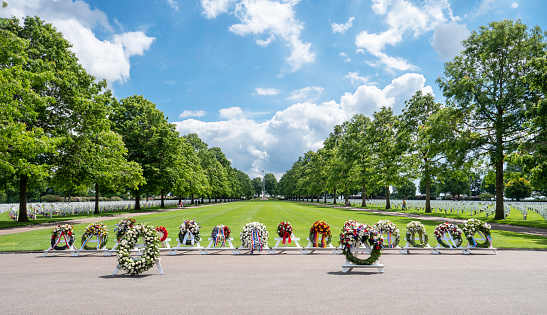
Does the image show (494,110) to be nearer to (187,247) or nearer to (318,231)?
(318,231)

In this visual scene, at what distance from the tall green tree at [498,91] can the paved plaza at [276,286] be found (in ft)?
56.9

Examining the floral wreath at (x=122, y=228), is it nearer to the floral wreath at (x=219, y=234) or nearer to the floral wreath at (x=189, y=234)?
the floral wreath at (x=189, y=234)

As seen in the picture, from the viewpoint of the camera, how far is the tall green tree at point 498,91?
→ 2459 centimetres

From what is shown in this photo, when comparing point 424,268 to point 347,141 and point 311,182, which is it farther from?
point 311,182

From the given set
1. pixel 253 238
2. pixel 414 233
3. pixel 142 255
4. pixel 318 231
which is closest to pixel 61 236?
pixel 142 255

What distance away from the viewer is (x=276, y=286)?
7.14 metres

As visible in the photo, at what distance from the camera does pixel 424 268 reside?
917 centimetres

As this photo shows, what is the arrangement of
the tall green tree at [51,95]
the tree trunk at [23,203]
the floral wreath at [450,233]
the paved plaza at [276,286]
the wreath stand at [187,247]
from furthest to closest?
the tree trunk at [23,203]
the tall green tree at [51,95]
the floral wreath at [450,233]
the wreath stand at [187,247]
the paved plaza at [276,286]

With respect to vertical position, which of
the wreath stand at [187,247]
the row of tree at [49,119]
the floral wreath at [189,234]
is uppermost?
the row of tree at [49,119]

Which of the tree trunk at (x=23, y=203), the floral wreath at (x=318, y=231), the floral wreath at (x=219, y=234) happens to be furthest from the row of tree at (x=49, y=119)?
the floral wreath at (x=318, y=231)

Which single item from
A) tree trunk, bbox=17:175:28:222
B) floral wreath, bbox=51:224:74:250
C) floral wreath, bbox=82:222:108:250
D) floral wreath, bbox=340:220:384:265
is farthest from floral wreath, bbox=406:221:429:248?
tree trunk, bbox=17:175:28:222

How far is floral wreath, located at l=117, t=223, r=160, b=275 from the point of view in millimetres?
8125

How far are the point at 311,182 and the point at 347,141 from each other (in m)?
21.4

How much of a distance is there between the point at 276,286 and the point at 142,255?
12.5 ft
